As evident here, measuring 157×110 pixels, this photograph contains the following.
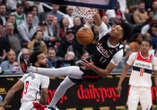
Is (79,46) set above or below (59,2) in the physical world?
below

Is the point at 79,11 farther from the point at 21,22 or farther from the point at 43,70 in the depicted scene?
the point at 21,22

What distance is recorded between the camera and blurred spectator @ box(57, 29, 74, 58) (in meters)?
12.4

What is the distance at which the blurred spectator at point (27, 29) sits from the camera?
12202mm

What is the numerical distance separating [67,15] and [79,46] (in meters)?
1.85

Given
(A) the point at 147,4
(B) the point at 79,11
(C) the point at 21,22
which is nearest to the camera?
(B) the point at 79,11

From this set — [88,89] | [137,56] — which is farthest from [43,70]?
[88,89]

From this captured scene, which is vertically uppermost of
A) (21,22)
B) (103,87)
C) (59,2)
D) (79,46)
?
(59,2)

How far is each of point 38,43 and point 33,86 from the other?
3.93m

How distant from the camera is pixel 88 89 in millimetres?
11297

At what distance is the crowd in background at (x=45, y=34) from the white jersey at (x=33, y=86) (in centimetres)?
242

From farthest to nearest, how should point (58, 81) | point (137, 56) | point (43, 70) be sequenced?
1. point (58, 81)
2. point (137, 56)
3. point (43, 70)

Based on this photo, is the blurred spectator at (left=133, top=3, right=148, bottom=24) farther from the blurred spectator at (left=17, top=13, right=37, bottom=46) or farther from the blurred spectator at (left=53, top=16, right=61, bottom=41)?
the blurred spectator at (left=17, top=13, right=37, bottom=46)

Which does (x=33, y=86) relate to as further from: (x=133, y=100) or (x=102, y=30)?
(x=133, y=100)

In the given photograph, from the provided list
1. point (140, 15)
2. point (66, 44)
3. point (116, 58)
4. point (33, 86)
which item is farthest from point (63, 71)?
point (140, 15)
